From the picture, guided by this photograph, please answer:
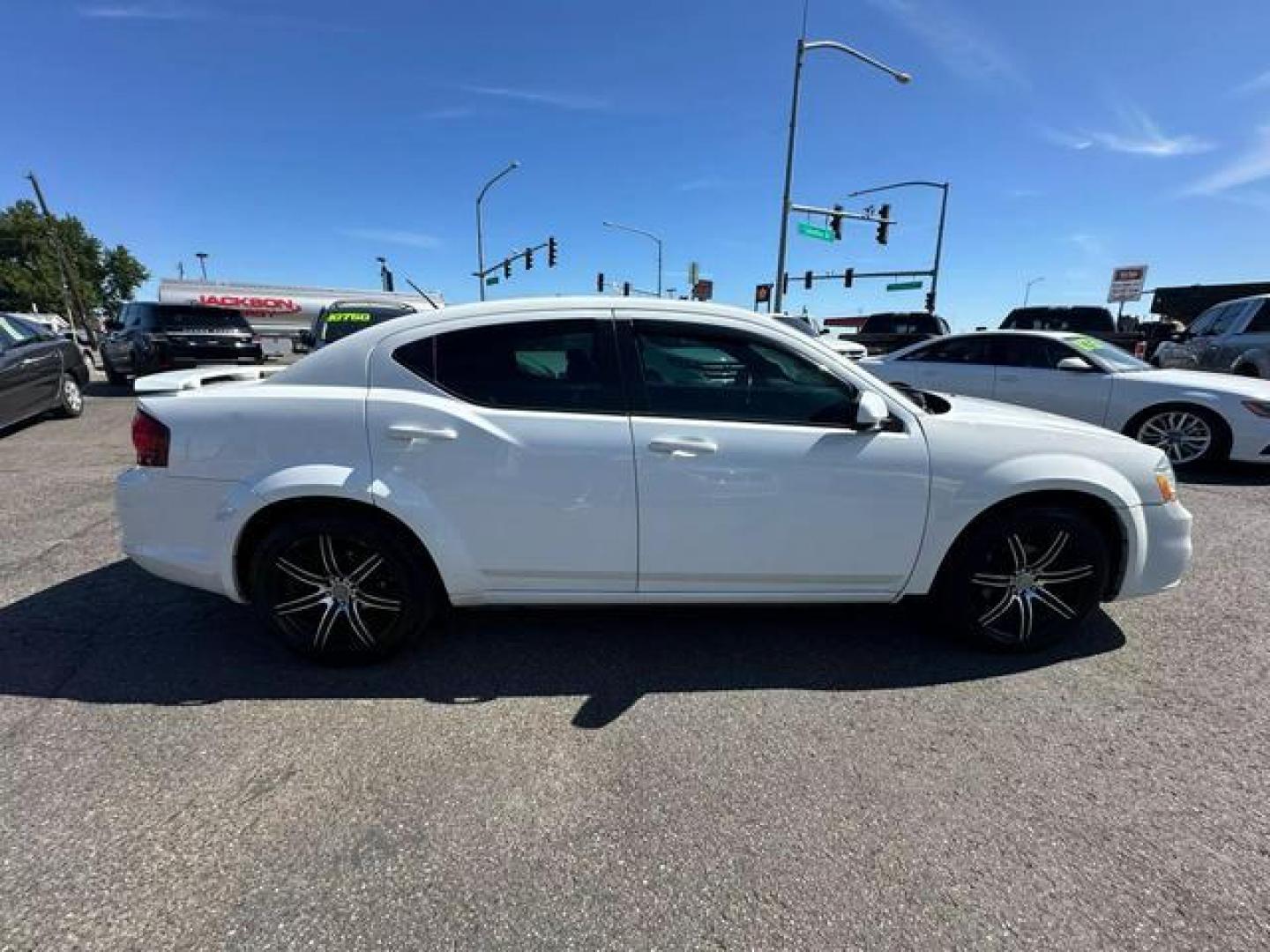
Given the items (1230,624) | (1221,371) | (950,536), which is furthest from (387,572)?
(1221,371)

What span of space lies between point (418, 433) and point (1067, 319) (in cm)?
1575

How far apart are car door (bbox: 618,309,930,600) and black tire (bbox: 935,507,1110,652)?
31cm

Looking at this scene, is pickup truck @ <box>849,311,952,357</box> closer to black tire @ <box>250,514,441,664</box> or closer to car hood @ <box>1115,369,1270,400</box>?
car hood @ <box>1115,369,1270,400</box>

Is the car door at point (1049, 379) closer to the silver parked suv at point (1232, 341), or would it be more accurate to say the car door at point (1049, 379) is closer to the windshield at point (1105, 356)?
the windshield at point (1105, 356)

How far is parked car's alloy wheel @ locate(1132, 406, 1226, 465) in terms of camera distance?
639 centimetres

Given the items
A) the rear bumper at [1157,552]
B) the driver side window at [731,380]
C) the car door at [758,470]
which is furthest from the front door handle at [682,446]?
the rear bumper at [1157,552]

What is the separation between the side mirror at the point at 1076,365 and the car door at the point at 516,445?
249 inches

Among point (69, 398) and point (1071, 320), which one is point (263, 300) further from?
point (1071, 320)

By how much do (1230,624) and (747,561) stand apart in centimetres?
271

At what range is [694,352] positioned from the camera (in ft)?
9.43

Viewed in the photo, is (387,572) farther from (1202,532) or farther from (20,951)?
(1202,532)

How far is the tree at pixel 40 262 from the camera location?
72250 mm

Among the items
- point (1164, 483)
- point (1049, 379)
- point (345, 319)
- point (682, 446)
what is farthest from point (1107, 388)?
point (345, 319)

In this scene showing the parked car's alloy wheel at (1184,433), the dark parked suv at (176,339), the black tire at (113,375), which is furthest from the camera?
the black tire at (113,375)
